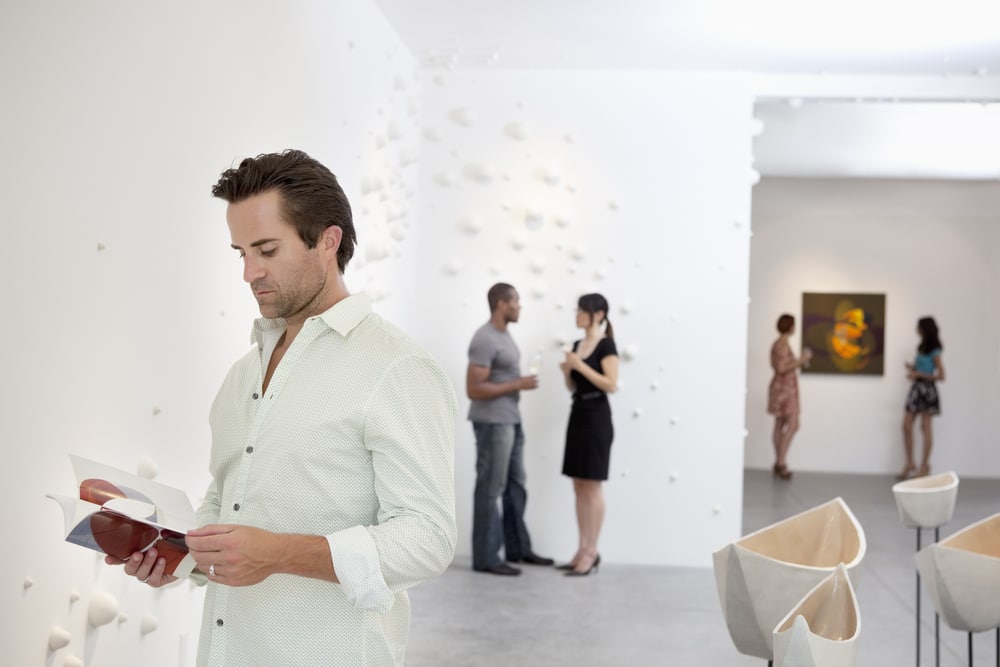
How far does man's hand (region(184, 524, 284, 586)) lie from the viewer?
1464 mm

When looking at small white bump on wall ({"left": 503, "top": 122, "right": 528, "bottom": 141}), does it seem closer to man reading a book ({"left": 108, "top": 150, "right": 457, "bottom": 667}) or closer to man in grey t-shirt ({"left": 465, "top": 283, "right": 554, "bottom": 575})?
man in grey t-shirt ({"left": 465, "top": 283, "right": 554, "bottom": 575})

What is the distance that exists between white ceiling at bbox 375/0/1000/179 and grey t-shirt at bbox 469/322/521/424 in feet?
5.00

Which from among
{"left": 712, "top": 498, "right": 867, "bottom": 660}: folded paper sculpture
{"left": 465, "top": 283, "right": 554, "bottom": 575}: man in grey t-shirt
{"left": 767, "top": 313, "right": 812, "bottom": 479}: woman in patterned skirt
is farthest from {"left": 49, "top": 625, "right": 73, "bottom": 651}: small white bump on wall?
{"left": 767, "top": 313, "right": 812, "bottom": 479}: woman in patterned skirt

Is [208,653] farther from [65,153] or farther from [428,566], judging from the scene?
[65,153]

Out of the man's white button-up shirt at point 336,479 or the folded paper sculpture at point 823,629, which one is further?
the folded paper sculpture at point 823,629

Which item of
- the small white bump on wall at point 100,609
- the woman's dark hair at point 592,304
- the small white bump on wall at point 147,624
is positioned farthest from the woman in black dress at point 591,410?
the small white bump on wall at point 100,609

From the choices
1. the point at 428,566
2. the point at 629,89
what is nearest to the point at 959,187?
the point at 629,89

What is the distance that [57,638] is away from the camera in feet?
7.92

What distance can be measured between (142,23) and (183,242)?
0.61m

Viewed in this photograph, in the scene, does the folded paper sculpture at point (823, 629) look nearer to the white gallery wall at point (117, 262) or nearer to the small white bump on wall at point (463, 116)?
the white gallery wall at point (117, 262)

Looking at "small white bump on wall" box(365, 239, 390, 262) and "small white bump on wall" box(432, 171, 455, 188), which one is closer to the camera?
"small white bump on wall" box(365, 239, 390, 262)

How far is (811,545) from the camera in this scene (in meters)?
3.26

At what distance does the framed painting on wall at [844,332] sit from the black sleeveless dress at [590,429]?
17.6 ft

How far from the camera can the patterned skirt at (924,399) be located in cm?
988
